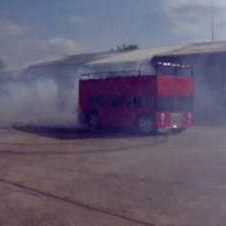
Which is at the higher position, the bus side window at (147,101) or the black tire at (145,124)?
the bus side window at (147,101)

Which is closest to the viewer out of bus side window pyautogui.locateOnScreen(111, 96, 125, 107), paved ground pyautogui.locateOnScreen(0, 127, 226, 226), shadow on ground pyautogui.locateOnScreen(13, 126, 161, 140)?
paved ground pyautogui.locateOnScreen(0, 127, 226, 226)

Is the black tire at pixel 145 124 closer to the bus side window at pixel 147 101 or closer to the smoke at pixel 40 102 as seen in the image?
the bus side window at pixel 147 101

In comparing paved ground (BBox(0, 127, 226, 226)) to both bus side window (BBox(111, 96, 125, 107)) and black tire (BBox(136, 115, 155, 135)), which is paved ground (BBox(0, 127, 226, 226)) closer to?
black tire (BBox(136, 115, 155, 135))

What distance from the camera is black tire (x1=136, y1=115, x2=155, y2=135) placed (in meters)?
25.2

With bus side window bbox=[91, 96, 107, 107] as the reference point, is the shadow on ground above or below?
below

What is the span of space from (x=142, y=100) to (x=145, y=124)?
1033 millimetres

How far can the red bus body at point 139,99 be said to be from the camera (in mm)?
25000

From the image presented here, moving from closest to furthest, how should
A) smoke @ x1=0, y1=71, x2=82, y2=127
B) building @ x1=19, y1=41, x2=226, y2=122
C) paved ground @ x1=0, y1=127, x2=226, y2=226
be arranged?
paved ground @ x1=0, y1=127, x2=226, y2=226, smoke @ x1=0, y1=71, x2=82, y2=127, building @ x1=19, y1=41, x2=226, y2=122

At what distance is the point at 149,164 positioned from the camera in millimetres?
16297

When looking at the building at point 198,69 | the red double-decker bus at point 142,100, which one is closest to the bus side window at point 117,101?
the red double-decker bus at point 142,100

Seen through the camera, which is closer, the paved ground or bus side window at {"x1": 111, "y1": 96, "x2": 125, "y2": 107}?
the paved ground

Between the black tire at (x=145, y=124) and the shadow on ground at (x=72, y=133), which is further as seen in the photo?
the black tire at (x=145, y=124)

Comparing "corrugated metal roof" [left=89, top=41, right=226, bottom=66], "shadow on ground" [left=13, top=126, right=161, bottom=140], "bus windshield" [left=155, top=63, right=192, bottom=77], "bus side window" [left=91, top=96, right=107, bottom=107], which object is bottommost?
"shadow on ground" [left=13, top=126, right=161, bottom=140]

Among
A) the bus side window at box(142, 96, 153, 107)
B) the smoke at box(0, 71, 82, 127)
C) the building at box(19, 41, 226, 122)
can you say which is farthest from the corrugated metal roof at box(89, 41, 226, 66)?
the bus side window at box(142, 96, 153, 107)
